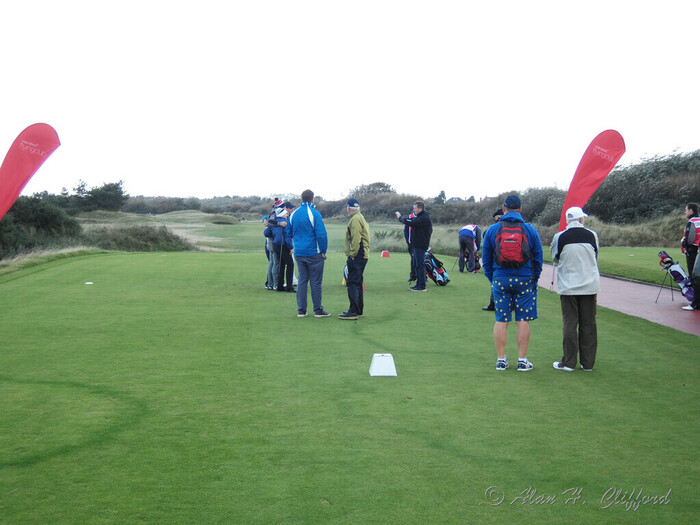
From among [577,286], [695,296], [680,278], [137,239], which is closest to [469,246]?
[680,278]

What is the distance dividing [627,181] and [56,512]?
1953 inches

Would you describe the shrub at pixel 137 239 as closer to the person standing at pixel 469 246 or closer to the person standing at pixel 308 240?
the person standing at pixel 469 246

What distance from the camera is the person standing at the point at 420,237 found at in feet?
48.6

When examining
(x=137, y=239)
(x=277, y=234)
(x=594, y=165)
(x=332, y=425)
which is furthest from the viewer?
(x=137, y=239)

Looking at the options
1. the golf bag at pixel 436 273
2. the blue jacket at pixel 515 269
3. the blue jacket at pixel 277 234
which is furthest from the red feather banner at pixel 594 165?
the blue jacket at pixel 277 234

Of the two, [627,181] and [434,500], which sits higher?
[627,181]

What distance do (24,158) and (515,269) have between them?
7.30 metres

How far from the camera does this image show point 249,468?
14.3ft

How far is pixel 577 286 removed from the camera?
726 cm

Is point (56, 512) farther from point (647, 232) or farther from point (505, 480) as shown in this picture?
point (647, 232)

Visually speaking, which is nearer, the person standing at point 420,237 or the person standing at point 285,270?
the person standing at point 285,270

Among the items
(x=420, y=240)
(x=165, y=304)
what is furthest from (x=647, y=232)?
(x=165, y=304)

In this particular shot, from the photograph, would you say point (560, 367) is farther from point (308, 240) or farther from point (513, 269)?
point (308, 240)

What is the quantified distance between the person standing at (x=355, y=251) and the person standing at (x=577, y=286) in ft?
13.9
